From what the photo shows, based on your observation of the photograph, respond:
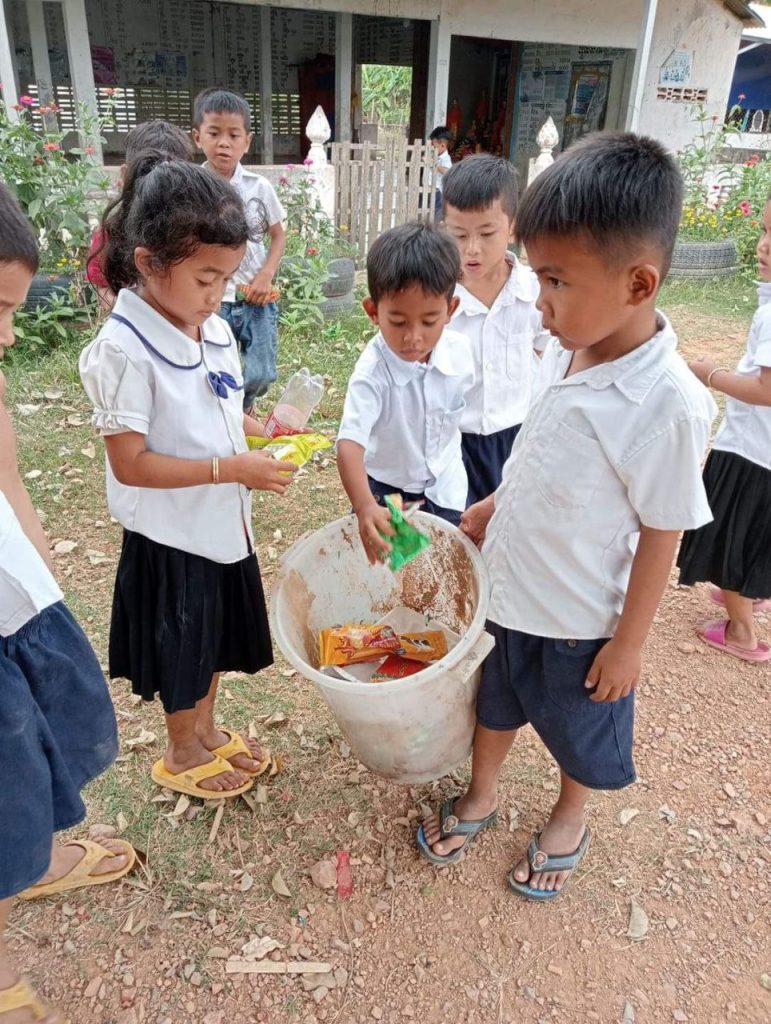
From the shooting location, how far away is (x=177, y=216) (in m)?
1.36

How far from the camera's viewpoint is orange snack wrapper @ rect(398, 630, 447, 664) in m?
1.86

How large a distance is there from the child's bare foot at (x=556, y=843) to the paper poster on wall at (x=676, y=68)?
11905mm

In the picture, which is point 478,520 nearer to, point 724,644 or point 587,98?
point 724,644

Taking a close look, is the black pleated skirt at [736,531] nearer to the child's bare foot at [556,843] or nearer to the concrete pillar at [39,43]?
the child's bare foot at [556,843]

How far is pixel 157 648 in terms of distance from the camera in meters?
1.68

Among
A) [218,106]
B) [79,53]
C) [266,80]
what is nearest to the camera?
[218,106]

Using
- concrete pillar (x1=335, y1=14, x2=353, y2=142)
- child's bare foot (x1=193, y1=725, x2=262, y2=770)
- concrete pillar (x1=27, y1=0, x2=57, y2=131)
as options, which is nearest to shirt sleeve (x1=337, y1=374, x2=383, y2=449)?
child's bare foot (x1=193, y1=725, x2=262, y2=770)

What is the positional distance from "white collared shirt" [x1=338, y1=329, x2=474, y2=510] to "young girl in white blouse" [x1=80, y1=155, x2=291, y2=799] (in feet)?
0.90

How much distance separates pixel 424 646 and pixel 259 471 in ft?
2.27

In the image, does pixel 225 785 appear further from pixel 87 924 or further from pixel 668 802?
pixel 668 802

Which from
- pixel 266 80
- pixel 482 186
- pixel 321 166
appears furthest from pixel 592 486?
pixel 266 80

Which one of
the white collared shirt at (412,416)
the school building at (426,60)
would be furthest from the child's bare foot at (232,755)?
the school building at (426,60)

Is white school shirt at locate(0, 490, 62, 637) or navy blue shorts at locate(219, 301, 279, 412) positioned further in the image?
navy blue shorts at locate(219, 301, 279, 412)

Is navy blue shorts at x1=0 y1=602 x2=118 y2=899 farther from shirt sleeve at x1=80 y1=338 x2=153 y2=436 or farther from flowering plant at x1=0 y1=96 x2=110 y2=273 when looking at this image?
flowering plant at x1=0 y1=96 x2=110 y2=273
